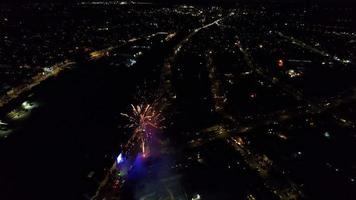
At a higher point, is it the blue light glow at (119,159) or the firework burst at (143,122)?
the firework burst at (143,122)

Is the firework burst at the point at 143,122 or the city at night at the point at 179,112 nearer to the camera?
the city at night at the point at 179,112

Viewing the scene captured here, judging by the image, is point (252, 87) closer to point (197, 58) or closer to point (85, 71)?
point (197, 58)

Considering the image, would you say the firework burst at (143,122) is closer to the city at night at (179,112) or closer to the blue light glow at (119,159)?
the city at night at (179,112)

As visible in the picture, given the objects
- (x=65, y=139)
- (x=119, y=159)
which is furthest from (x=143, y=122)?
(x=65, y=139)

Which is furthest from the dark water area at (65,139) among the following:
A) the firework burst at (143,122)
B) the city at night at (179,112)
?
the firework burst at (143,122)

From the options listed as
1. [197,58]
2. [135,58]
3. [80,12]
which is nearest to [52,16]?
[80,12]

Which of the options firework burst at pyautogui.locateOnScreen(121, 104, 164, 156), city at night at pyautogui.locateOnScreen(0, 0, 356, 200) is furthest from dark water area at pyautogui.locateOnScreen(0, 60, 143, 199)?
firework burst at pyautogui.locateOnScreen(121, 104, 164, 156)
